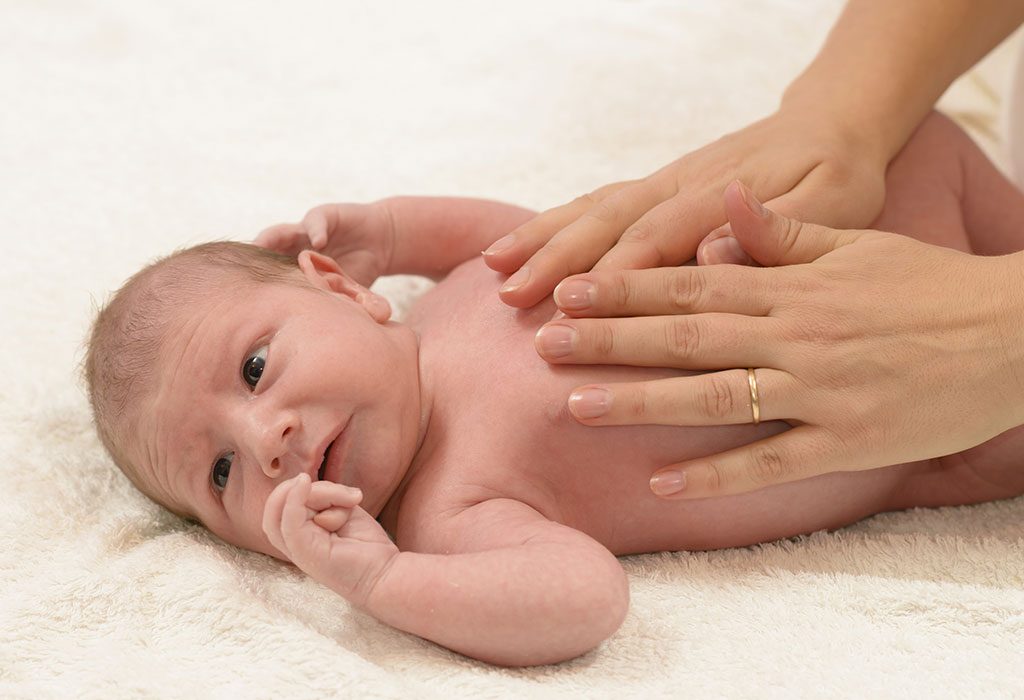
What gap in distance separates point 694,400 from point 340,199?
95cm

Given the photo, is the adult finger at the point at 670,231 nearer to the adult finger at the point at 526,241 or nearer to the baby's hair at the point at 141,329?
the adult finger at the point at 526,241

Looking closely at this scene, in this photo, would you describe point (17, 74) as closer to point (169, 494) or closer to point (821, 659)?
point (169, 494)

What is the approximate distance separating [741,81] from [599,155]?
0.36 metres

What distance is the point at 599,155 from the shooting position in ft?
6.54

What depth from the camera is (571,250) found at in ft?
4.23

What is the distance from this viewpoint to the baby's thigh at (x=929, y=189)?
4.96 ft

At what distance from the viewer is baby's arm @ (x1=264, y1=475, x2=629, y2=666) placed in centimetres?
107

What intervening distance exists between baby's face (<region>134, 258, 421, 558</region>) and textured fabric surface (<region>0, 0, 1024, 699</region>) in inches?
3.5

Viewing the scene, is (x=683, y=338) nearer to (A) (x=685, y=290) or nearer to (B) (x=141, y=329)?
(A) (x=685, y=290)

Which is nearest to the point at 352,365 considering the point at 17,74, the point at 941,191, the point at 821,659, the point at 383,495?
the point at 383,495

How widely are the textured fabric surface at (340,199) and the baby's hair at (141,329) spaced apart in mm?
98

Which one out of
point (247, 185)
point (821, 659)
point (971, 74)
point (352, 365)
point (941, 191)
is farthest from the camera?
point (971, 74)

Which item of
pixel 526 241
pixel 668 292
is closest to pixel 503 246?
pixel 526 241

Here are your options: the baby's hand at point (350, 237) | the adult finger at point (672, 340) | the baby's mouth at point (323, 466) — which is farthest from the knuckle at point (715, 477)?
the baby's hand at point (350, 237)
